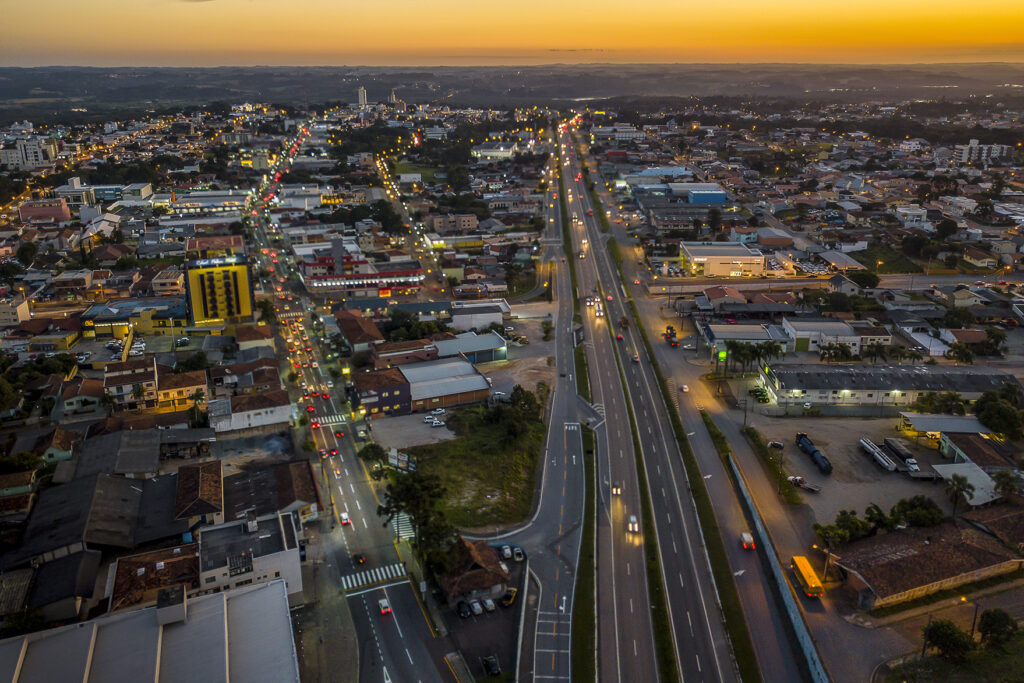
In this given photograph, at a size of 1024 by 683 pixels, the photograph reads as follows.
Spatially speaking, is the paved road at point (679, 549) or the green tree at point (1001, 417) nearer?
the paved road at point (679, 549)

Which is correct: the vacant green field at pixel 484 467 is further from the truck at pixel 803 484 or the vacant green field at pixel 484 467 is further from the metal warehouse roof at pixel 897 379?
the metal warehouse roof at pixel 897 379

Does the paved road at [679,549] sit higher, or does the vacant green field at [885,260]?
the vacant green field at [885,260]

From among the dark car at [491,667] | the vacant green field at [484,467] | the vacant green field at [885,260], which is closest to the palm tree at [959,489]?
the vacant green field at [484,467]

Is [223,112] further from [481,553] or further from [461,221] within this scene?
[481,553]

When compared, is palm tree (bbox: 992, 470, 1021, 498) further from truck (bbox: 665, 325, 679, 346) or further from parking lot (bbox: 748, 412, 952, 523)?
truck (bbox: 665, 325, 679, 346)

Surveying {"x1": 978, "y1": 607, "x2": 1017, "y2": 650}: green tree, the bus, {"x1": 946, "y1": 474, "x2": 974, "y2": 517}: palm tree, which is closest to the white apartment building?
{"x1": 946, "y1": 474, "x2": 974, "y2": 517}: palm tree

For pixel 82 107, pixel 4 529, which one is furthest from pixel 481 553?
pixel 82 107
